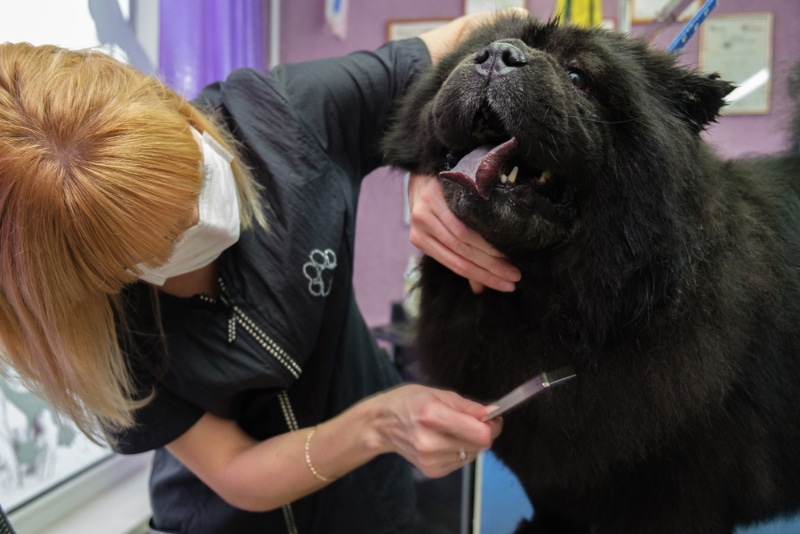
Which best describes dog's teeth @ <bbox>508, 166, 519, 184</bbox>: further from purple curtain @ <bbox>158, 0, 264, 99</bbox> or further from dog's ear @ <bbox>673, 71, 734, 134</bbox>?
purple curtain @ <bbox>158, 0, 264, 99</bbox>

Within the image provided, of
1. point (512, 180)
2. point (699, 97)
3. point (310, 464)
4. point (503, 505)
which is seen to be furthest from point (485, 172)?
point (503, 505)

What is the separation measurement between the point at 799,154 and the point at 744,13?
177 centimetres

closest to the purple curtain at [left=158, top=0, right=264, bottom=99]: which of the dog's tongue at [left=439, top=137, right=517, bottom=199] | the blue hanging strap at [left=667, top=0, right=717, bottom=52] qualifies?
the dog's tongue at [left=439, top=137, right=517, bottom=199]

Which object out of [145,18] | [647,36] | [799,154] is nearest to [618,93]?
[647,36]

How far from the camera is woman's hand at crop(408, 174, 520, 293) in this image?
2.23 ft

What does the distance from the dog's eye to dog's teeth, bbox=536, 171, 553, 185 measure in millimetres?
126

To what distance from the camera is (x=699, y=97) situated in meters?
0.70

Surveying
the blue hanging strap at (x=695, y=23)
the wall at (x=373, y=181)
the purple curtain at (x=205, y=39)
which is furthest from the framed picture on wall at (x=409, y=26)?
the blue hanging strap at (x=695, y=23)

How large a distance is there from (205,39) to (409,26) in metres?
1.09

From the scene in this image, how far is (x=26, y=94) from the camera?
65 centimetres

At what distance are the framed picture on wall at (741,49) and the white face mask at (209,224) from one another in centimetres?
205

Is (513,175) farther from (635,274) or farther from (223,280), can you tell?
(223,280)

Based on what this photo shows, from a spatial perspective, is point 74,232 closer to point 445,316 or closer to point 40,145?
point 40,145

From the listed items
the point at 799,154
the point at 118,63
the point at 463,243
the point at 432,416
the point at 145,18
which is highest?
the point at 145,18
